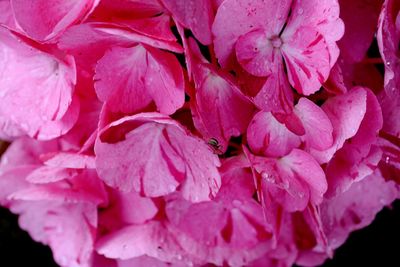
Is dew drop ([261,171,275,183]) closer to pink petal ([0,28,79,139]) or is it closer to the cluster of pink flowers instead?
the cluster of pink flowers

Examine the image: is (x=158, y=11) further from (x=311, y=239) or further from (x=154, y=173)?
(x=311, y=239)

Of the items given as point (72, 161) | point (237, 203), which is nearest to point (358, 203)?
point (237, 203)

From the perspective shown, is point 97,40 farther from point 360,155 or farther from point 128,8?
point 360,155

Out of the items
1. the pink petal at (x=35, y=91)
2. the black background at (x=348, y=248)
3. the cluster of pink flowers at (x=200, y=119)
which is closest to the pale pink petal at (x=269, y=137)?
the cluster of pink flowers at (x=200, y=119)

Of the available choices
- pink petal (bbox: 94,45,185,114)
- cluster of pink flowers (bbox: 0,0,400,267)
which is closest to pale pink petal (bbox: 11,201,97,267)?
cluster of pink flowers (bbox: 0,0,400,267)

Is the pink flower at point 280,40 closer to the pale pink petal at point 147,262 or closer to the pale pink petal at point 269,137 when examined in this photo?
the pale pink petal at point 269,137

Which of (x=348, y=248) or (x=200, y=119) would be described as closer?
(x=200, y=119)

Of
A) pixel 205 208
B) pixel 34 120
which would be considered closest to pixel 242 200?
pixel 205 208
